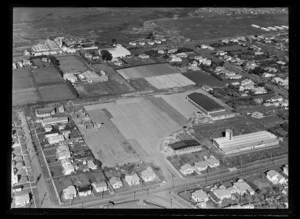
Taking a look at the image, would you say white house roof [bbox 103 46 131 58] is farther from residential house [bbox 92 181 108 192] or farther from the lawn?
residential house [bbox 92 181 108 192]

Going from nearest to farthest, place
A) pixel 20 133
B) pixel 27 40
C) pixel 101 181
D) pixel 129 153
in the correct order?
pixel 101 181, pixel 129 153, pixel 20 133, pixel 27 40

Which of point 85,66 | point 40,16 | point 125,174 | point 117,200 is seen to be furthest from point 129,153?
point 40,16

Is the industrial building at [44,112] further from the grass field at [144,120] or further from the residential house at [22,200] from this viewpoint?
the residential house at [22,200]

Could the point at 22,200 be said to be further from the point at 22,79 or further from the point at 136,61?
the point at 136,61

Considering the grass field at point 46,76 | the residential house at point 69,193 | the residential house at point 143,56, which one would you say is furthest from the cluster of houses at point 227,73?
the residential house at point 69,193

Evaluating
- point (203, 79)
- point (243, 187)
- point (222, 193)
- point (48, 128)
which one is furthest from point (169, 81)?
point (222, 193)

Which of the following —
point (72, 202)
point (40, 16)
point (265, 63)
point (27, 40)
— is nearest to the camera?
point (72, 202)
